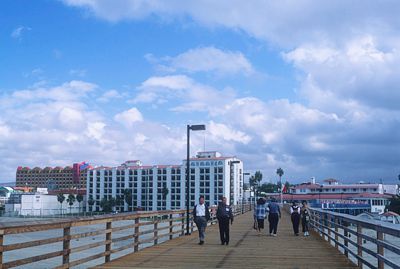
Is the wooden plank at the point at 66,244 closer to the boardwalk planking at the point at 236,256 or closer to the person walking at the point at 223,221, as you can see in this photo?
the boardwalk planking at the point at 236,256

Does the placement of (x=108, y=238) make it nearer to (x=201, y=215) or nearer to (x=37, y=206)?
(x=201, y=215)

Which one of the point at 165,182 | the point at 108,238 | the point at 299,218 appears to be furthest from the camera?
the point at 165,182

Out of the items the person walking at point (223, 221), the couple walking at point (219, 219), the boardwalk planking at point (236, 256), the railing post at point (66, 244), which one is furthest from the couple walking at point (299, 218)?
the railing post at point (66, 244)

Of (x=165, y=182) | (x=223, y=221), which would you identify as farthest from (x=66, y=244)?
(x=165, y=182)

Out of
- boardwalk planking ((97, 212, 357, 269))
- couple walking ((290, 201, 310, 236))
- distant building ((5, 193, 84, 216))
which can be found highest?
couple walking ((290, 201, 310, 236))

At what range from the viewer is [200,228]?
15.4 m

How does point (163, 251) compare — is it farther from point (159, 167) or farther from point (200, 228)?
point (159, 167)

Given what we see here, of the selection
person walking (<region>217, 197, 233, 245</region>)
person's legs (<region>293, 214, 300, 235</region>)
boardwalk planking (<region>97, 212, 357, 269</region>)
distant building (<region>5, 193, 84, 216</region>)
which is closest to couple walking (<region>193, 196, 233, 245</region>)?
person walking (<region>217, 197, 233, 245</region>)

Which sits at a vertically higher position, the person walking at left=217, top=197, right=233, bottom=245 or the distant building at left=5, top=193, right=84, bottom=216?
the person walking at left=217, top=197, right=233, bottom=245

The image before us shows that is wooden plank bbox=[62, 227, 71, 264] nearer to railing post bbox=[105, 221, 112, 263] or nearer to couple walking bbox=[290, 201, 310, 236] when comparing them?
railing post bbox=[105, 221, 112, 263]

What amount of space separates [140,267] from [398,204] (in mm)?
90517

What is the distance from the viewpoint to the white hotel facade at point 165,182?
10606 centimetres

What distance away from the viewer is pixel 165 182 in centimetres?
11262

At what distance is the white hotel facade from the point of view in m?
106
